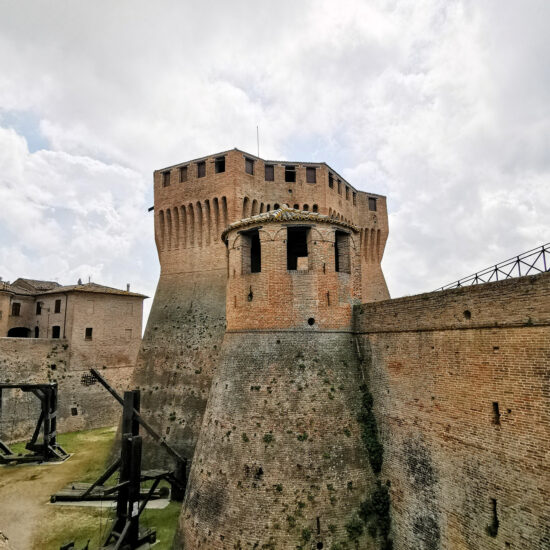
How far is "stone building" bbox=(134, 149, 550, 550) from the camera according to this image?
7.62m

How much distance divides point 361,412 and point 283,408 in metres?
2.35

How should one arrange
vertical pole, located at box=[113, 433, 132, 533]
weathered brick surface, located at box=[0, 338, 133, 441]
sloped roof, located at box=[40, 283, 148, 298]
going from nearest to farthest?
vertical pole, located at box=[113, 433, 132, 533], weathered brick surface, located at box=[0, 338, 133, 441], sloped roof, located at box=[40, 283, 148, 298]

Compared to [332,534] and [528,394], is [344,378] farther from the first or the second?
[528,394]

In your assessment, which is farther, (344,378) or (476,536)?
(344,378)

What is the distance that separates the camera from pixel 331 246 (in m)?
12.8

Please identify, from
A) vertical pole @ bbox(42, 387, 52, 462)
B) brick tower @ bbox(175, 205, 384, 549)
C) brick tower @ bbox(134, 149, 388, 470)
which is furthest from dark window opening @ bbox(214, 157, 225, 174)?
vertical pole @ bbox(42, 387, 52, 462)

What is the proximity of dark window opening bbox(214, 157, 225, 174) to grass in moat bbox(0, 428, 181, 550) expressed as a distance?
15648 mm

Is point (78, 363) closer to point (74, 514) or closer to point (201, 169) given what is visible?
point (74, 514)

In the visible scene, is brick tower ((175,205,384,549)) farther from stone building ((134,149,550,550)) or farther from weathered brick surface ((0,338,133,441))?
weathered brick surface ((0,338,133,441))

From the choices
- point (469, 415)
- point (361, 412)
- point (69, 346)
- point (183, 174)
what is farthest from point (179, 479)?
point (69, 346)

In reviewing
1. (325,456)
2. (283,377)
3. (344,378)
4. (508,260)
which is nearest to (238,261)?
(283,377)

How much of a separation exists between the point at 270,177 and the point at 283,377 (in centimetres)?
1306

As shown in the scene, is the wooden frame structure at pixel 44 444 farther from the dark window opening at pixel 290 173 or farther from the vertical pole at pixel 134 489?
the dark window opening at pixel 290 173

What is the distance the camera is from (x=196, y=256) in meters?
20.8
